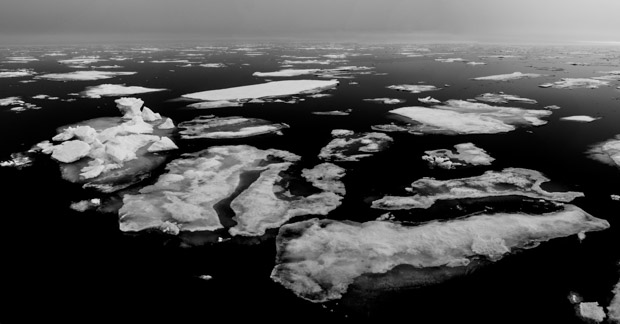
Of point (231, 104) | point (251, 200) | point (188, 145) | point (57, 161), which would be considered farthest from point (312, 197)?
point (231, 104)

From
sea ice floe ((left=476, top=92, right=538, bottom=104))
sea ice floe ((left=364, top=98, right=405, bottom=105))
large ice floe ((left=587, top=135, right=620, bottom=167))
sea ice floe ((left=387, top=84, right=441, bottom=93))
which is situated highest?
sea ice floe ((left=387, top=84, right=441, bottom=93))

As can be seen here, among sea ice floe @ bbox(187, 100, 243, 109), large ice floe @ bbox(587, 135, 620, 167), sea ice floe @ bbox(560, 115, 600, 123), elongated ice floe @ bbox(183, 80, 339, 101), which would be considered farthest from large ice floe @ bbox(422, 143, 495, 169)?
elongated ice floe @ bbox(183, 80, 339, 101)

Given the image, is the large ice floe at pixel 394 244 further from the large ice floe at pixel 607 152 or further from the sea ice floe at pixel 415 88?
the sea ice floe at pixel 415 88

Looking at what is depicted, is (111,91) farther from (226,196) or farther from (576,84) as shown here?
(576,84)

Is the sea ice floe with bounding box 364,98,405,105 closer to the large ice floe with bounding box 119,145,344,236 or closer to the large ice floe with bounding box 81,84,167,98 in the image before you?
the large ice floe with bounding box 119,145,344,236

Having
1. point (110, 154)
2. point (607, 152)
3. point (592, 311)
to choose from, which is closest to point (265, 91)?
point (110, 154)

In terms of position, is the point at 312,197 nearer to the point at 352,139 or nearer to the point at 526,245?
the point at 526,245
